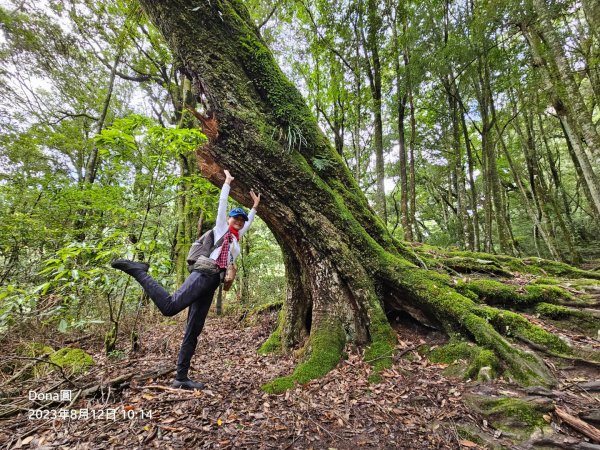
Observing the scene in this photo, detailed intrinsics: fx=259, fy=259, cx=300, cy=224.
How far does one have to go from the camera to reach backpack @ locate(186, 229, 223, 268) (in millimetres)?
3760

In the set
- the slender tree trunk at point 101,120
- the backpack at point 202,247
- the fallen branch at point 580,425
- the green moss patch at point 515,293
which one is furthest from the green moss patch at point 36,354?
the slender tree trunk at point 101,120

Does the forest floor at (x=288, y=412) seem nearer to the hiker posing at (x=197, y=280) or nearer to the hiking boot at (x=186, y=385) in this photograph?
the hiking boot at (x=186, y=385)

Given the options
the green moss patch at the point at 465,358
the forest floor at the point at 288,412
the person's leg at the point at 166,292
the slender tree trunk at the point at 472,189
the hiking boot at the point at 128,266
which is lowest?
the forest floor at the point at 288,412

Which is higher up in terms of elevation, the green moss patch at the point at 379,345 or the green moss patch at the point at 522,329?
the green moss patch at the point at 522,329

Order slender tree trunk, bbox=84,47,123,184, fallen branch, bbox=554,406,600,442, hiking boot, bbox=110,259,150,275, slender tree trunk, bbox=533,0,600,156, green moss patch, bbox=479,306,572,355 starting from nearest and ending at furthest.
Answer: fallen branch, bbox=554,406,600,442
hiking boot, bbox=110,259,150,275
green moss patch, bbox=479,306,572,355
slender tree trunk, bbox=533,0,600,156
slender tree trunk, bbox=84,47,123,184

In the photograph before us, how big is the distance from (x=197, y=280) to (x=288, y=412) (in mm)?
2011

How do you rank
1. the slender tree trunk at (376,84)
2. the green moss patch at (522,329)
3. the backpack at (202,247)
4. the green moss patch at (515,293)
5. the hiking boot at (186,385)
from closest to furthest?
the green moss patch at (522,329) < the hiking boot at (186,385) < the backpack at (202,247) < the green moss patch at (515,293) < the slender tree trunk at (376,84)

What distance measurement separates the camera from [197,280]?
141 inches

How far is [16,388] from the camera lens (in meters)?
3.37

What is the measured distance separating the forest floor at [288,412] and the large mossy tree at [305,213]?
0.45 meters

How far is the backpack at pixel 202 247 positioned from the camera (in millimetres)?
3760

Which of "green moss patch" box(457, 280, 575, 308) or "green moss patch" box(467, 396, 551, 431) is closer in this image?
"green moss patch" box(467, 396, 551, 431)

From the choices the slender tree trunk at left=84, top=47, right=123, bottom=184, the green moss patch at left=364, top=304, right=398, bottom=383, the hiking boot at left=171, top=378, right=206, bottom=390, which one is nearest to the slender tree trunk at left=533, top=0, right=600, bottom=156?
the green moss patch at left=364, top=304, right=398, bottom=383

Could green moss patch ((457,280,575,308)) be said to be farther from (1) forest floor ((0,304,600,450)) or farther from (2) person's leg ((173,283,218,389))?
(2) person's leg ((173,283,218,389))
